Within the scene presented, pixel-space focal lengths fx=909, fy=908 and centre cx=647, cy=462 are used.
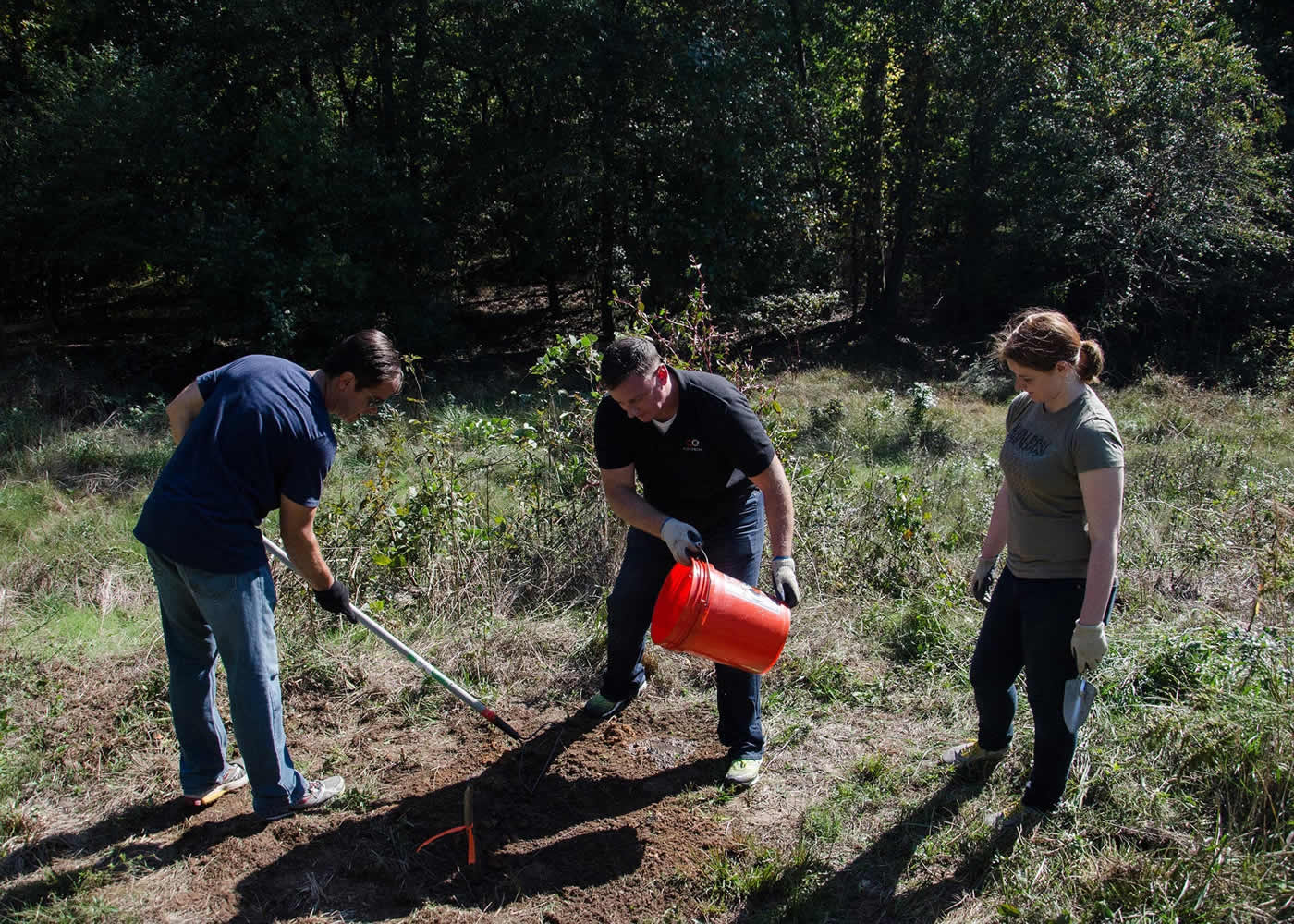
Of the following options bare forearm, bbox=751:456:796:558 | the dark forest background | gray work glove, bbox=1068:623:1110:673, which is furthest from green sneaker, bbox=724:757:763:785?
the dark forest background

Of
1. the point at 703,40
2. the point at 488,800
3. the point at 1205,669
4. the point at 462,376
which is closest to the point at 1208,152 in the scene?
the point at 703,40

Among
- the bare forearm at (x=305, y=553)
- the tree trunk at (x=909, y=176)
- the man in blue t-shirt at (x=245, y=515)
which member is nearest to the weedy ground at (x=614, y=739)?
the man in blue t-shirt at (x=245, y=515)

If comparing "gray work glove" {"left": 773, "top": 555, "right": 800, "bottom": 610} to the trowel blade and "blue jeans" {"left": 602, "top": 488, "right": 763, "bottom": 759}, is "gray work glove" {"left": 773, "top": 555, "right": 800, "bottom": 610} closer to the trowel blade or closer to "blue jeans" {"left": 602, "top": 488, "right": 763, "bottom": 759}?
"blue jeans" {"left": 602, "top": 488, "right": 763, "bottom": 759}

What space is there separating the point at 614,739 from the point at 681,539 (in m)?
1.03

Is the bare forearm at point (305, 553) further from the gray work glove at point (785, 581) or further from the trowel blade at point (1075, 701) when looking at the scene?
the trowel blade at point (1075, 701)

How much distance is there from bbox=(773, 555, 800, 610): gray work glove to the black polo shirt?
285 mm

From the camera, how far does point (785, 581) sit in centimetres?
310

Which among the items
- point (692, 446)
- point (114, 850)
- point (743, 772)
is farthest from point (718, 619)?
point (114, 850)

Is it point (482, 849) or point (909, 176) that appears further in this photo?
point (909, 176)

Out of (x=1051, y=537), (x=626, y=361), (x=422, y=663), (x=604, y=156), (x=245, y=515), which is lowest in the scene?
(x=422, y=663)

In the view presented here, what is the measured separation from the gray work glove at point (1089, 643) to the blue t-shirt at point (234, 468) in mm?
2210

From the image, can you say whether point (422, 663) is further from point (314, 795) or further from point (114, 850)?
point (114, 850)

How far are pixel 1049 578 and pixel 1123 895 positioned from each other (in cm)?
91

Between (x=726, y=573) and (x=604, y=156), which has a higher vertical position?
(x=604, y=156)
